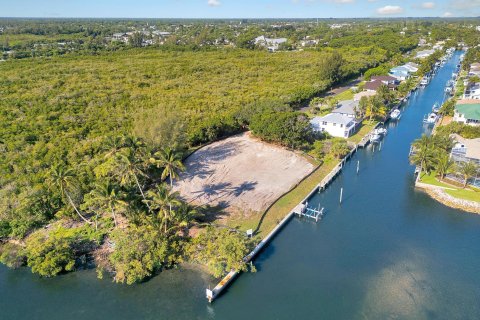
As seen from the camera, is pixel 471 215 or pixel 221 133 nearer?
pixel 471 215

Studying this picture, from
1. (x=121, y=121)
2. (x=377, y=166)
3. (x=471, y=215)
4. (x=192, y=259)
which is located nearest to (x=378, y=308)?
(x=192, y=259)

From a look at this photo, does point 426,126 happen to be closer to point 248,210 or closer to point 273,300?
point 248,210

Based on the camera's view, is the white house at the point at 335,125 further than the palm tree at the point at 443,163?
Yes

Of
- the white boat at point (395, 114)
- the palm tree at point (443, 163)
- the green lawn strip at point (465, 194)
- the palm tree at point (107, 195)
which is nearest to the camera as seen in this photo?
the palm tree at point (107, 195)

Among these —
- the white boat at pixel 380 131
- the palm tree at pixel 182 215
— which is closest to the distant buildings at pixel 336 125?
the white boat at pixel 380 131

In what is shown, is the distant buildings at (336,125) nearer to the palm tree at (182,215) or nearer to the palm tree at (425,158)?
the palm tree at (425,158)
